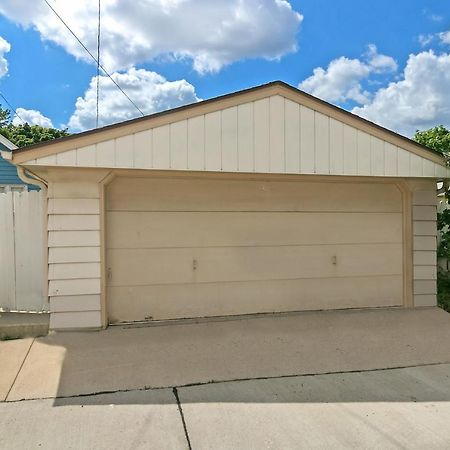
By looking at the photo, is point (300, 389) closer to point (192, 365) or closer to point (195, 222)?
point (192, 365)

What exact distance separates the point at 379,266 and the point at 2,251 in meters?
5.22

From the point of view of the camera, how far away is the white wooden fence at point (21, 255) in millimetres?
5172

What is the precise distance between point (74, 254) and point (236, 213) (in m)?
2.14

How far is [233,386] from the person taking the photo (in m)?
3.54

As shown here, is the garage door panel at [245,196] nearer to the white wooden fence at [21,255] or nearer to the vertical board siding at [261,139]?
the vertical board siding at [261,139]

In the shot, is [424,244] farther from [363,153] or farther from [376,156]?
[363,153]

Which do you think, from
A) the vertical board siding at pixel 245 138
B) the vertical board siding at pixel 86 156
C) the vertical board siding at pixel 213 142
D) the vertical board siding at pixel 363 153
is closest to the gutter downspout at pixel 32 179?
the vertical board siding at pixel 86 156

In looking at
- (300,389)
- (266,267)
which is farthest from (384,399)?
(266,267)

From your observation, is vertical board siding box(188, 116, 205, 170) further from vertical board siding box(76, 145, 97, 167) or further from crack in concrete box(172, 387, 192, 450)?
crack in concrete box(172, 387, 192, 450)

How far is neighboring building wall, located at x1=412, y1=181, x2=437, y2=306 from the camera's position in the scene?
19.5ft

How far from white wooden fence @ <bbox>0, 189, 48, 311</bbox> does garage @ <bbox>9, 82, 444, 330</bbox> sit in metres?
0.47

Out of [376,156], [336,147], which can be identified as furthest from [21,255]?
[376,156]

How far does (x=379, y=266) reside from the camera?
5.96m

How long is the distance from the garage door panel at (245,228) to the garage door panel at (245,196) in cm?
10
